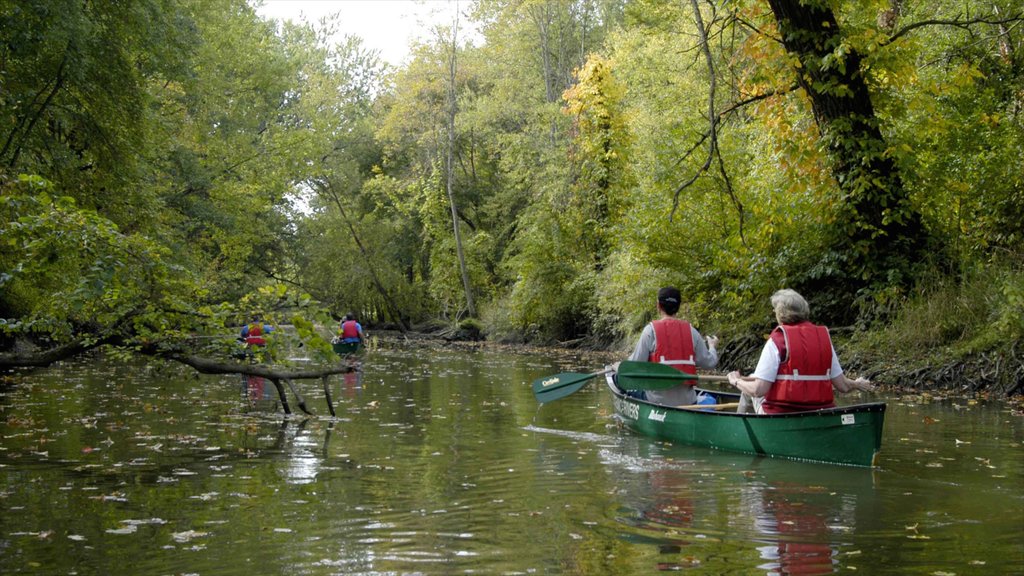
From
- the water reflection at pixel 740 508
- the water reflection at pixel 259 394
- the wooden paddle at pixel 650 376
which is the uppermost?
the wooden paddle at pixel 650 376

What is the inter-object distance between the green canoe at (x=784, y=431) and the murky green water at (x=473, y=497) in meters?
0.20

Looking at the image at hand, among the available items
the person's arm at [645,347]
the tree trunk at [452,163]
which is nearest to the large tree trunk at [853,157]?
the person's arm at [645,347]

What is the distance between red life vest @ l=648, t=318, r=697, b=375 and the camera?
10664mm

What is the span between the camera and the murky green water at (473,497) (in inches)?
217

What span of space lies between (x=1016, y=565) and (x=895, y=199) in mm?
12093

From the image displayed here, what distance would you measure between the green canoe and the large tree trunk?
21.7 feet

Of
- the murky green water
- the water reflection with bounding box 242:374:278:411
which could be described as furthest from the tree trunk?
the murky green water

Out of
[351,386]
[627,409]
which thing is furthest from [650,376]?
[351,386]

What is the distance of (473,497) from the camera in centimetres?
745

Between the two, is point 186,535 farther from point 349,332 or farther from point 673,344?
point 349,332

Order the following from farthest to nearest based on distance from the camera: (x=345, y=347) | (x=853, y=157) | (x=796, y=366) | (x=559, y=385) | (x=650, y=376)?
1. (x=345, y=347)
2. (x=853, y=157)
3. (x=559, y=385)
4. (x=650, y=376)
5. (x=796, y=366)

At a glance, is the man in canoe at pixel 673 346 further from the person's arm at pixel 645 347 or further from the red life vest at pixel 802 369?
the red life vest at pixel 802 369

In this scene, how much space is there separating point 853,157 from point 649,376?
7.52 meters

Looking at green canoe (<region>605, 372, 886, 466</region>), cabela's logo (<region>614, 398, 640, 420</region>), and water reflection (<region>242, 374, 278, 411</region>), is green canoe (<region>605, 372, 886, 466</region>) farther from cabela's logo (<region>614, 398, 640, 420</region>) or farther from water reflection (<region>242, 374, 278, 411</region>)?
water reflection (<region>242, 374, 278, 411</region>)
